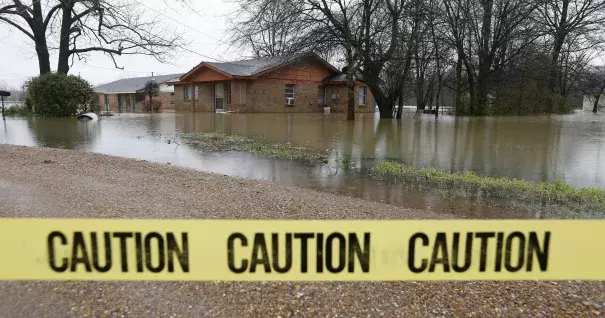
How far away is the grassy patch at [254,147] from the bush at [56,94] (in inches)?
447

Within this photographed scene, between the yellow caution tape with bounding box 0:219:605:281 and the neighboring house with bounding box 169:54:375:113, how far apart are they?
1039 inches

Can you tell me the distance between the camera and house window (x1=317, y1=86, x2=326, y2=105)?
3284 cm

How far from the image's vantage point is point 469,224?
2090 millimetres

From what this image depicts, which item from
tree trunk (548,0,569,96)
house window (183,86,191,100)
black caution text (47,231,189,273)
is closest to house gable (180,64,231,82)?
house window (183,86,191,100)

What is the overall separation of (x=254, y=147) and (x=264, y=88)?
19868mm

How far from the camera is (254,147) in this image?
10539 mm

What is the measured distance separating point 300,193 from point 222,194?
101 centimetres

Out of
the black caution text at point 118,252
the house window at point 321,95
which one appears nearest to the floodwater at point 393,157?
the black caution text at point 118,252

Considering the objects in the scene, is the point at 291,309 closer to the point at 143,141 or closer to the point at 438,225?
the point at 438,225

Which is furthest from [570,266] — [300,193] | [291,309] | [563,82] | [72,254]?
[563,82]

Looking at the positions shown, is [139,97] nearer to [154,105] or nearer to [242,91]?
[154,105]

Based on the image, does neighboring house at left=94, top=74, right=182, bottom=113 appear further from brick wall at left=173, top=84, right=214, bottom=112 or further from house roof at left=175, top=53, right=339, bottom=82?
house roof at left=175, top=53, right=339, bottom=82

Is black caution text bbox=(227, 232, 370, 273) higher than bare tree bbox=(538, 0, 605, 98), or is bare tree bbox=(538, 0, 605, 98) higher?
bare tree bbox=(538, 0, 605, 98)

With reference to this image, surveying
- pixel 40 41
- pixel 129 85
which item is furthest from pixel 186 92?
pixel 129 85
